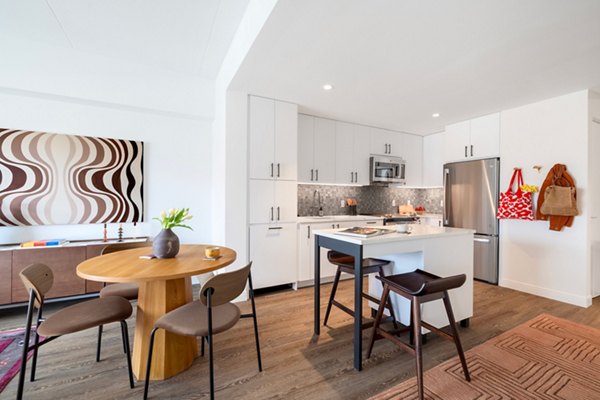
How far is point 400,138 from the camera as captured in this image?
4.94m

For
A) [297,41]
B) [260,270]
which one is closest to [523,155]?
[297,41]

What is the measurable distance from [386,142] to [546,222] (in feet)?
8.28

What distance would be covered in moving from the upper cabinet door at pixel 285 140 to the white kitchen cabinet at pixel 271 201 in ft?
0.49

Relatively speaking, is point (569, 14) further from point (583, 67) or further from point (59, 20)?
point (59, 20)

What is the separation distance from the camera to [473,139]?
400 centimetres

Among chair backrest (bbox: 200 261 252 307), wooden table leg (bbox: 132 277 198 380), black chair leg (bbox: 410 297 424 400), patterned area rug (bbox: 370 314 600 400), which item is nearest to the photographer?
chair backrest (bbox: 200 261 252 307)

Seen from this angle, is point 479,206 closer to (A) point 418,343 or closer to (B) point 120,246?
(A) point 418,343

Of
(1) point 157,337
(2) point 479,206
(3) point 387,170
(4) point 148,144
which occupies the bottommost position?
(1) point 157,337

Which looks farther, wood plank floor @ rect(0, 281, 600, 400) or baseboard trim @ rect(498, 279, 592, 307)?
baseboard trim @ rect(498, 279, 592, 307)

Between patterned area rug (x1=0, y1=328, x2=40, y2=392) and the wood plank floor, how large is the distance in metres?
0.10

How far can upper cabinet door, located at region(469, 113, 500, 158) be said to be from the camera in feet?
12.2

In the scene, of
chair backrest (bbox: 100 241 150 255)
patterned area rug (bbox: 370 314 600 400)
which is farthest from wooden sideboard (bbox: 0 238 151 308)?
patterned area rug (bbox: 370 314 600 400)

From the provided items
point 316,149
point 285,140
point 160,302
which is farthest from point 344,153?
point 160,302

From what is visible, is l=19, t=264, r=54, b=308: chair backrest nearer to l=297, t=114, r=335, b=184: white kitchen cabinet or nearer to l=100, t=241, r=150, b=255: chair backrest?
l=100, t=241, r=150, b=255: chair backrest
